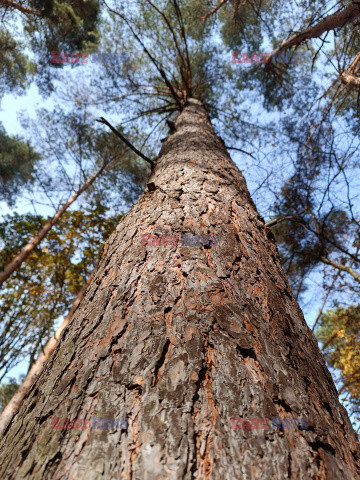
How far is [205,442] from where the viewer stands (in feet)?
1.91

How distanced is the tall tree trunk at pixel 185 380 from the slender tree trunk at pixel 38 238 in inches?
216

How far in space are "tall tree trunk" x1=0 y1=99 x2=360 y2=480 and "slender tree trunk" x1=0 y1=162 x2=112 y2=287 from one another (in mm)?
5474

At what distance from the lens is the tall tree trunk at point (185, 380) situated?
56cm

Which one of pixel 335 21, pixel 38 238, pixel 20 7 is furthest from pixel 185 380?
pixel 20 7

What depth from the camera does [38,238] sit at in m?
6.45

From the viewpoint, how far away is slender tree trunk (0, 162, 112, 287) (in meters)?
5.74

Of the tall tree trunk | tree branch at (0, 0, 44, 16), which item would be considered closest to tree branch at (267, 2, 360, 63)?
the tall tree trunk

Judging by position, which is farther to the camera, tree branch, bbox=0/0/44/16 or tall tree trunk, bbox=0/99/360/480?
tree branch, bbox=0/0/44/16

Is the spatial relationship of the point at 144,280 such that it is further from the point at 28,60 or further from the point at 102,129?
the point at 28,60

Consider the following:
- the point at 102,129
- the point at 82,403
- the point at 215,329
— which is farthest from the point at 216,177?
the point at 102,129

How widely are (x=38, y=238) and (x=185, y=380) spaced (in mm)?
6631

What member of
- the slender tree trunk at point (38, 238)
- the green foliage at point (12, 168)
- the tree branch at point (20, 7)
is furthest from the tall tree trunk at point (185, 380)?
the green foliage at point (12, 168)

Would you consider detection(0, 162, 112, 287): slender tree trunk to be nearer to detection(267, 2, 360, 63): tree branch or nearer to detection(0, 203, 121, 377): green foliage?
detection(0, 203, 121, 377): green foliage

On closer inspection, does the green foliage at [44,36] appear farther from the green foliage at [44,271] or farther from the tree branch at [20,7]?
the green foliage at [44,271]
